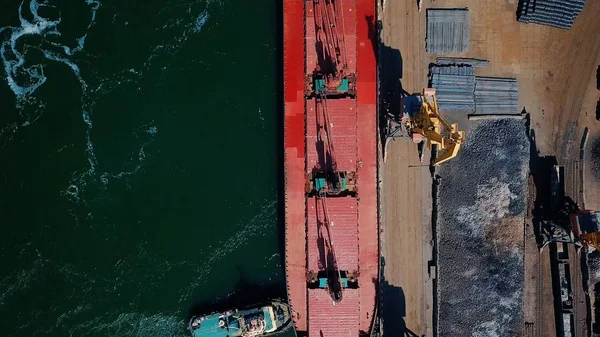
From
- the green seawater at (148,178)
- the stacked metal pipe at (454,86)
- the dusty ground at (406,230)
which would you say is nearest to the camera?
the stacked metal pipe at (454,86)

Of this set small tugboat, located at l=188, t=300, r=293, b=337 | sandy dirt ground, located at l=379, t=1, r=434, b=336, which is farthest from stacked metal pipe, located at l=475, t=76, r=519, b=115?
small tugboat, located at l=188, t=300, r=293, b=337

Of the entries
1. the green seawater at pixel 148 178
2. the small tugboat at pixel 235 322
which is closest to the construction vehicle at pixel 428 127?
the green seawater at pixel 148 178

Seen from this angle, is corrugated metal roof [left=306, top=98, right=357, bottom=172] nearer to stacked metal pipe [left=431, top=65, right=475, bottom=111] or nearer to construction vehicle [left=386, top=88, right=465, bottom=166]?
construction vehicle [left=386, top=88, right=465, bottom=166]

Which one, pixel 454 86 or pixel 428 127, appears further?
pixel 454 86

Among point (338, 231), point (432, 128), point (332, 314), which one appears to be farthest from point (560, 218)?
point (332, 314)

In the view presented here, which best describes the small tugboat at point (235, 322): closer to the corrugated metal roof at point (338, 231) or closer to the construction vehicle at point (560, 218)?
the corrugated metal roof at point (338, 231)

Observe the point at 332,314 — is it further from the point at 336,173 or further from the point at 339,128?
the point at 339,128
